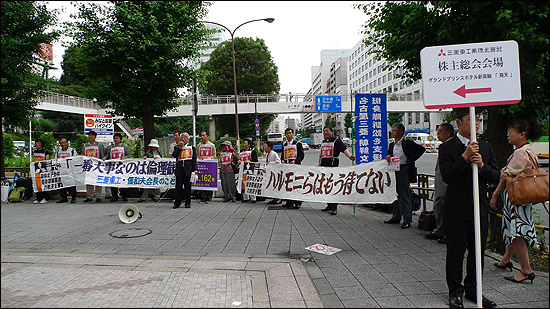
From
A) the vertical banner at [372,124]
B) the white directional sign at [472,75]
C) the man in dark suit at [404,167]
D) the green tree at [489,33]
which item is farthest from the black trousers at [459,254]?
the vertical banner at [372,124]

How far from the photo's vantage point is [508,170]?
400 cm

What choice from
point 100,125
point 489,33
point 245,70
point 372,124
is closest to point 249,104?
point 245,70

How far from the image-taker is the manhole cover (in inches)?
252

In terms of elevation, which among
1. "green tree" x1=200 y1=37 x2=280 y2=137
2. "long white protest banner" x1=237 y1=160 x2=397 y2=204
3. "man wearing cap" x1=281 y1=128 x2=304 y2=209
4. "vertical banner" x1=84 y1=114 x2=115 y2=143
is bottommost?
"long white protest banner" x1=237 y1=160 x2=397 y2=204

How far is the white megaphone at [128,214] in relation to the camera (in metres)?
7.42

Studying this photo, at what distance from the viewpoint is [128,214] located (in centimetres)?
761

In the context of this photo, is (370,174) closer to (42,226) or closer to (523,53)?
(523,53)

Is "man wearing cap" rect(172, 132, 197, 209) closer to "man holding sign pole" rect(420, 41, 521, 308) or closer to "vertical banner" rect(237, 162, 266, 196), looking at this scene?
"vertical banner" rect(237, 162, 266, 196)

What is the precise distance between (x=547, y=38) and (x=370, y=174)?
4.29 meters

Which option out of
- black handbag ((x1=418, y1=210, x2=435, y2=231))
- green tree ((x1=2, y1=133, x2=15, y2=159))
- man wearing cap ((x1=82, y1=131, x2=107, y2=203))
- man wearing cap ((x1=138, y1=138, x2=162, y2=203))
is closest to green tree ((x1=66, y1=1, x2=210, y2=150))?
man wearing cap ((x1=82, y1=131, x2=107, y2=203))

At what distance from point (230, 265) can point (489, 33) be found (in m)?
4.65

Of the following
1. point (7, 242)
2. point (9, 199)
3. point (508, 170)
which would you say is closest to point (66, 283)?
point (7, 242)

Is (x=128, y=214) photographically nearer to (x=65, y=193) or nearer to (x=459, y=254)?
(x=65, y=193)

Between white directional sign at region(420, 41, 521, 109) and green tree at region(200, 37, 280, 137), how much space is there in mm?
39973
